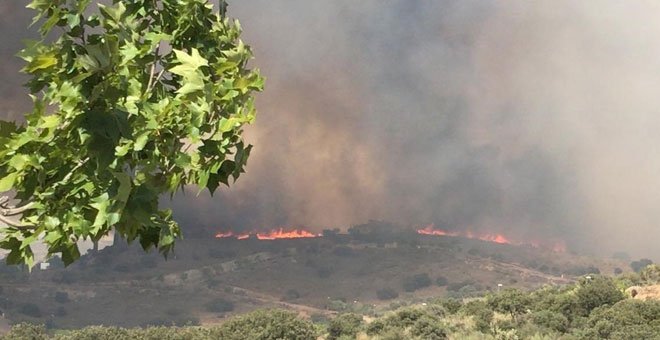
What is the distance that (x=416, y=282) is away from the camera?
534 feet

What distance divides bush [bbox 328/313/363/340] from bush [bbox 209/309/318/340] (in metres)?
2.31

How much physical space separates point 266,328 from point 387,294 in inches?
4304

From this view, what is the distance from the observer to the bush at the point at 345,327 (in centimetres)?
5273

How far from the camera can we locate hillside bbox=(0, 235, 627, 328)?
142m

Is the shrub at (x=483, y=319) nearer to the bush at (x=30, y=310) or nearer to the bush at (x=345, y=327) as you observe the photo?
the bush at (x=345, y=327)

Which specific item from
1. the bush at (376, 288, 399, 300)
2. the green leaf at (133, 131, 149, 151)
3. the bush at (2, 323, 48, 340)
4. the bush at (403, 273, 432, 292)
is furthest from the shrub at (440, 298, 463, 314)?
the bush at (403, 273, 432, 292)

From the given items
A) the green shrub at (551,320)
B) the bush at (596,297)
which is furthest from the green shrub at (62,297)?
the bush at (596,297)

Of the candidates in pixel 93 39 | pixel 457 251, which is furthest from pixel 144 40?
pixel 457 251

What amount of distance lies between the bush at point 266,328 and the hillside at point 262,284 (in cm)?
7737

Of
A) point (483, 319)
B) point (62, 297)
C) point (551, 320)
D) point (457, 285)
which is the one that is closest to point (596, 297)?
point (551, 320)

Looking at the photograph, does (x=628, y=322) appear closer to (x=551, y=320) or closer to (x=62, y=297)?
(x=551, y=320)

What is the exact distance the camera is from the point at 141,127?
12.5 ft

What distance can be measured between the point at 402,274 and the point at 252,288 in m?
39.7

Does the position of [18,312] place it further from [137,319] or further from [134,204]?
[134,204]
